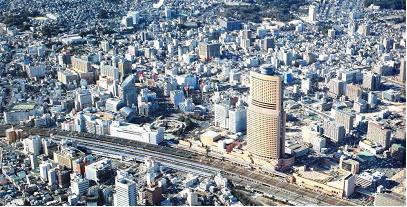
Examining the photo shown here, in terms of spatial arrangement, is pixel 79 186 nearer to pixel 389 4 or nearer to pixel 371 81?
pixel 371 81

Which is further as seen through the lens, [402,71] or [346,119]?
[402,71]

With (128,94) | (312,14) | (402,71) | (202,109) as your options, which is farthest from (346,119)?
(312,14)

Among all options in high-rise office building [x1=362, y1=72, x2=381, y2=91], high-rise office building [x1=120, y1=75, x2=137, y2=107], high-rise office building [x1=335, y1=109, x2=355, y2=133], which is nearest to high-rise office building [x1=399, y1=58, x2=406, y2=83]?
high-rise office building [x1=362, y1=72, x2=381, y2=91]

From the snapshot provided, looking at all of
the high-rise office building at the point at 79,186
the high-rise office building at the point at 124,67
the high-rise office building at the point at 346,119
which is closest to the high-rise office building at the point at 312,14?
the high-rise office building at the point at 124,67

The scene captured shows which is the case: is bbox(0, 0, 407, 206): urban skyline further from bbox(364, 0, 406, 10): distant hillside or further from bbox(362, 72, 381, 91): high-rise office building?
bbox(364, 0, 406, 10): distant hillside

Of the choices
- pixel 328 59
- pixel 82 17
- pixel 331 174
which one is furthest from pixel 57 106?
pixel 82 17

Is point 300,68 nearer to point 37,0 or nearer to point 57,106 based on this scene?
point 57,106

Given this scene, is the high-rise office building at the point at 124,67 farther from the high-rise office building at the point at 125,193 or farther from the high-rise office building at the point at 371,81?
the high-rise office building at the point at 125,193

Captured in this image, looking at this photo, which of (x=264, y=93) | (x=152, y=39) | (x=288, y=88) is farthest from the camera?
(x=152, y=39)
